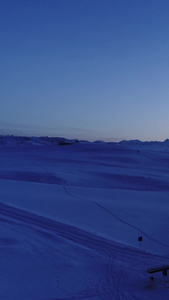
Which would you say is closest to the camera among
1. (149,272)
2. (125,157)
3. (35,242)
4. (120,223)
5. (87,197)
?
(149,272)

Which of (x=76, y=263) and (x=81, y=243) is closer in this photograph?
(x=76, y=263)

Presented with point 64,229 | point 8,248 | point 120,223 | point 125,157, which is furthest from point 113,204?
point 125,157

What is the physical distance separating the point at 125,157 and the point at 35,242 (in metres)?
30.0

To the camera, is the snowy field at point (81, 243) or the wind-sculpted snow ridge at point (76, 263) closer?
the wind-sculpted snow ridge at point (76, 263)

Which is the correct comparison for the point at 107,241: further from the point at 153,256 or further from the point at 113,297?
the point at 113,297

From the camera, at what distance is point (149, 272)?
646 centimetres

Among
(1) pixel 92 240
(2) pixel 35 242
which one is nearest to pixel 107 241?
(1) pixel 92 240

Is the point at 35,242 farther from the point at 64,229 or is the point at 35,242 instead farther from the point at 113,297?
the point at 113,297

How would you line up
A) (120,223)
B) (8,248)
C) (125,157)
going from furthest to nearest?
(125,157), (120,223), (8,248)

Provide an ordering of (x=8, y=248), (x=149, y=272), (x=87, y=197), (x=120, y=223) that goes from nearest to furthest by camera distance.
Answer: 1. (x=149, y=272)
2. (x=8, y=248)
3. (x=120, y=223)
4. (x=87, y=197)

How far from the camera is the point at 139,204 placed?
47.5 feet

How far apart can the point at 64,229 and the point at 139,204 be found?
559cm

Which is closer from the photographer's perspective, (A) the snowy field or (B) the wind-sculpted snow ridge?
(B) the wind-sculpted snow ridge

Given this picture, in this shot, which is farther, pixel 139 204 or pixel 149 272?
pixel 139 204
